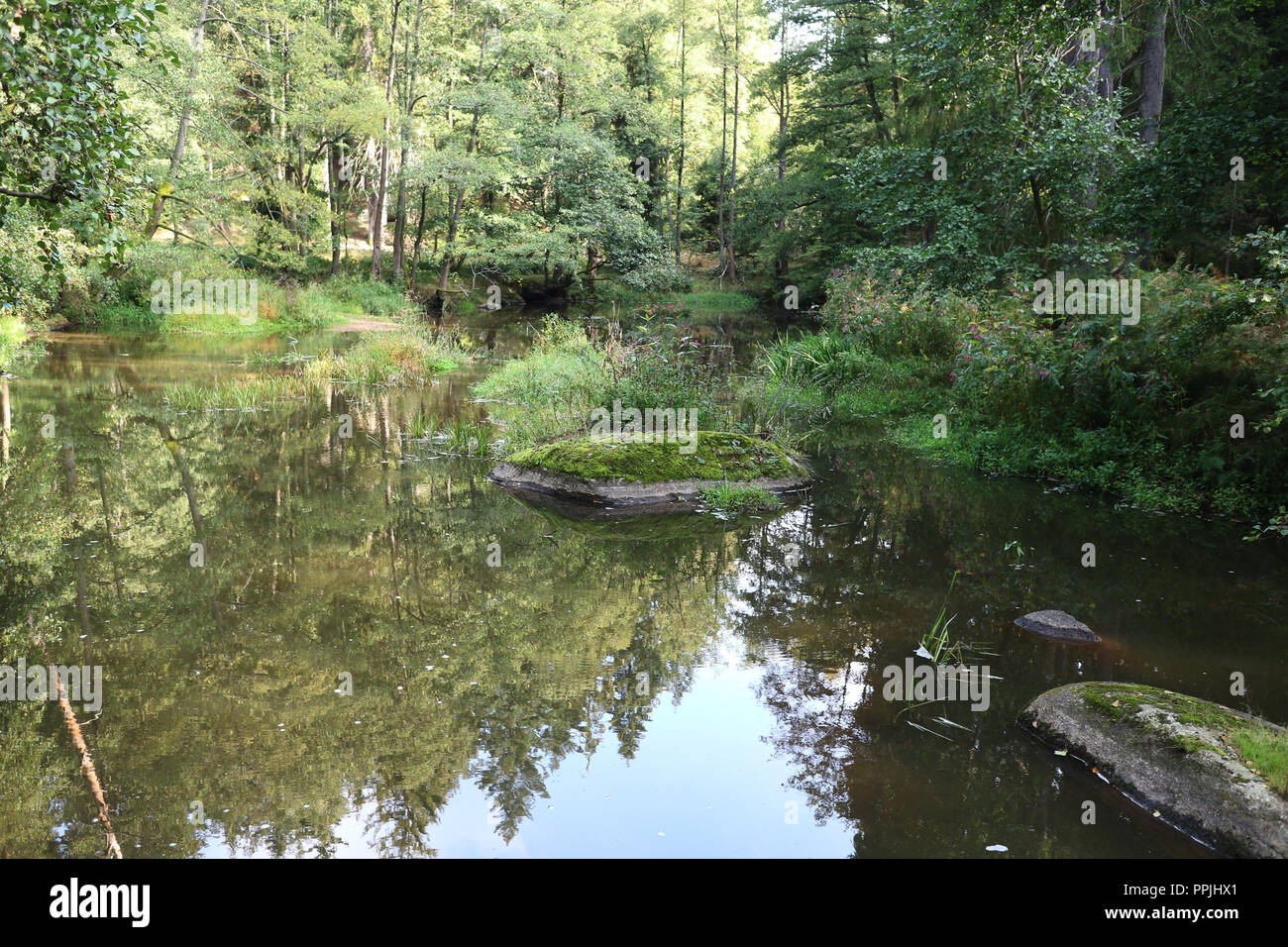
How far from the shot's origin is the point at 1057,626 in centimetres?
578

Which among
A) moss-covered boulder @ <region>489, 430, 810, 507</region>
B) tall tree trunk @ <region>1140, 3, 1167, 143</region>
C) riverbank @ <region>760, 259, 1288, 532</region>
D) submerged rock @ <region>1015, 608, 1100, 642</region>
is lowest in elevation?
submerged rock @ <region>1015, 608, 1100, 642</region>

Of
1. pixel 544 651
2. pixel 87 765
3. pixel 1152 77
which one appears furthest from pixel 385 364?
pixel 1152 77

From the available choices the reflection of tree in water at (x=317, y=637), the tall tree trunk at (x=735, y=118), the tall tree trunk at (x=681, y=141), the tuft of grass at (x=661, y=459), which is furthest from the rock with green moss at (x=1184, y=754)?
the tall tree trunk at (x=681, y=141)

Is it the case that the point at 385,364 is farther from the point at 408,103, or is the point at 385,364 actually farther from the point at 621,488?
the point at 408,103

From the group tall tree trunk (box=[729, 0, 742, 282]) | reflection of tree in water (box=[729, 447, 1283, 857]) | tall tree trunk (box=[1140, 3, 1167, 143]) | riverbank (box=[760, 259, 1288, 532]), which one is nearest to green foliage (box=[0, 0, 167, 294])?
reflection of tree in water (box=[729, 447, 1283, 857])

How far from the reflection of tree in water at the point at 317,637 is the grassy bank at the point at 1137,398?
5.12m

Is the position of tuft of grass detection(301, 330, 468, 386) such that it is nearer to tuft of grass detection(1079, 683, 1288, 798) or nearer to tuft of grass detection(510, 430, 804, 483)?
tuft of grass detection(510, 430, 804, 483)

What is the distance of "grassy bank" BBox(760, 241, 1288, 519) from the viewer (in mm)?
8406

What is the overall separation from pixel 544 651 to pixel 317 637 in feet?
4.90

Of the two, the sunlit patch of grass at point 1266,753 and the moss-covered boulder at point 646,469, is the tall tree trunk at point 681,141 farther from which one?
the sunlit patch of grass at point 1266,753

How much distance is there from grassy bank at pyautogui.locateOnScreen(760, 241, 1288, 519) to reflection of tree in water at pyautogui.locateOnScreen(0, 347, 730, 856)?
5116 mm

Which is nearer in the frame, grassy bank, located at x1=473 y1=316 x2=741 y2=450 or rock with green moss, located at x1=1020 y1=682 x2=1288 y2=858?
rock with green moss, located at x1=1020 y1=682 x2=1288 y2=858

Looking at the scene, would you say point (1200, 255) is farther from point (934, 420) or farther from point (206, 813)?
point (206, 813)
